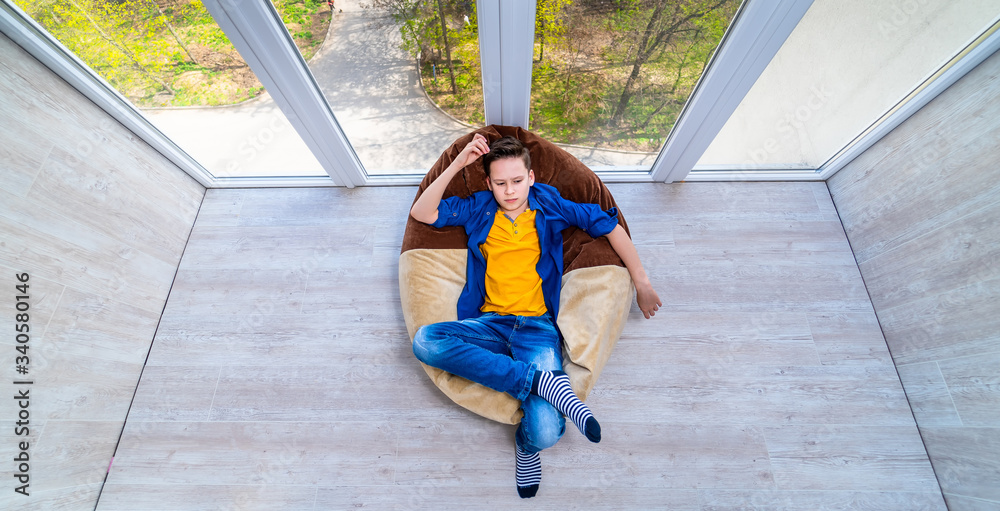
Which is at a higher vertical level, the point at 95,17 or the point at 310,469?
the point at 95,17

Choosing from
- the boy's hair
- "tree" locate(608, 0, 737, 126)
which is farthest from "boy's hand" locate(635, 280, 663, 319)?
"tree" locate(608, 0, 737, 126)

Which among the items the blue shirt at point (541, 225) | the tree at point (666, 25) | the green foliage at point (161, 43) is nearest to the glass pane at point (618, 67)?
the tree at point (666, 25)

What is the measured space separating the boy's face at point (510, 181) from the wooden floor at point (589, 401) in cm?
71

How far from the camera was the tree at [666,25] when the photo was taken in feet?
5.14

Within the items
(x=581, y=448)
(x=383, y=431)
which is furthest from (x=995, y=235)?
(x=383, y=431)

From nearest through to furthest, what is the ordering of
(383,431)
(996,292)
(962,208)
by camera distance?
(996,292) → (962,208) → (383,431)

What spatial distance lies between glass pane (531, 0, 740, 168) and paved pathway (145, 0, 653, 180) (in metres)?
0.14

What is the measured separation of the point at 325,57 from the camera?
1.78 m

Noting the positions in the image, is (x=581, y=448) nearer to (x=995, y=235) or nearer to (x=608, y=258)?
(x=608, y=258)

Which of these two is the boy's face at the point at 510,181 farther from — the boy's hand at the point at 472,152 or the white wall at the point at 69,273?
the white wall at the point at 69,273

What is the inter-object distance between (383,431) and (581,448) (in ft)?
2.61

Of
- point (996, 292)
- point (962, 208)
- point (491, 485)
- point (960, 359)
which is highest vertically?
point (962, 208)

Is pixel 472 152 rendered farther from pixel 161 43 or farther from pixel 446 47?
pixel 161 43

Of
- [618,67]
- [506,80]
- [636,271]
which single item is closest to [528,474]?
[636,271]
